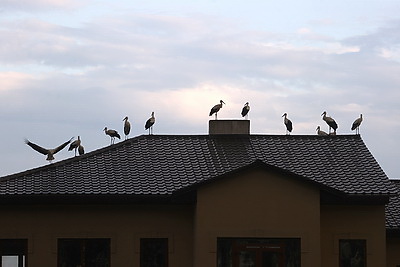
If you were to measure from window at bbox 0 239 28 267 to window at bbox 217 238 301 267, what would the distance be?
531cm

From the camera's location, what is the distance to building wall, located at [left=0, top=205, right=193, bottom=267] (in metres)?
24.2

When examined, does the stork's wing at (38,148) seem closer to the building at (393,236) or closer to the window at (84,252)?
the window at (84,252)

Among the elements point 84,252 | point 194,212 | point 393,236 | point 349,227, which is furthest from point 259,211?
point 84,252

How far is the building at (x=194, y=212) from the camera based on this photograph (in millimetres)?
23516

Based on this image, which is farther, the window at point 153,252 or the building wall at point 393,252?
the building wall at point 393,252

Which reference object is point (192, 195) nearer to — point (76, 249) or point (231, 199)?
point (231, 199)

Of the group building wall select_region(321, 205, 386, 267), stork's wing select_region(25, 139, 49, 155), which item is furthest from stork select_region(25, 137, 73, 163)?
building wall select_region(321, 205, 386, 267)

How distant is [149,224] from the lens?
24.5 meters

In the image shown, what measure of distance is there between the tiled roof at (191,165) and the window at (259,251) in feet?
5.89

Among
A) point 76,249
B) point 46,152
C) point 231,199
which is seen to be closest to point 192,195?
point 231,199

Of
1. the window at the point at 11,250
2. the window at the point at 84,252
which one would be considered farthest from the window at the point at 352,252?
the window at the point at 11,250

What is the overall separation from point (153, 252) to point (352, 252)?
213 inches

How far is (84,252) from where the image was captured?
24219mm

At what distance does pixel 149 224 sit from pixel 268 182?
11.5 ft
